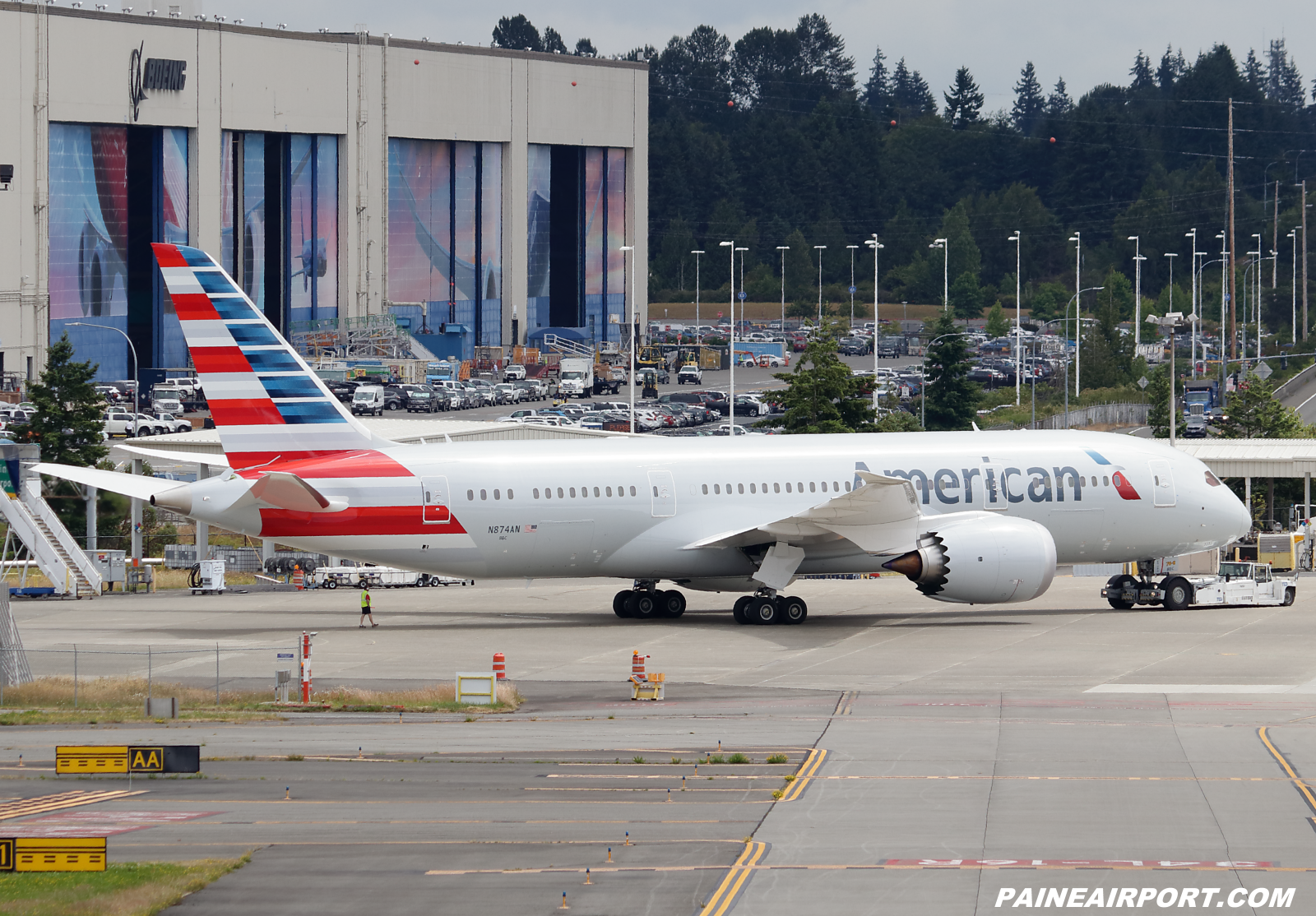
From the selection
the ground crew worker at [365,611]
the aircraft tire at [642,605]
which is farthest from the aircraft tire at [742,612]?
the ground crew worker at [365,611]

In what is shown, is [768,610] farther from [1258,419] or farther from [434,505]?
[1258,419]

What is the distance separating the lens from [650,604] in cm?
4475

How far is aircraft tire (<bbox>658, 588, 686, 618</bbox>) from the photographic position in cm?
4466

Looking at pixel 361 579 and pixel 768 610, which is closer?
pixel 768 610

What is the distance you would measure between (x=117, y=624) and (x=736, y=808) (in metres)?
26.8

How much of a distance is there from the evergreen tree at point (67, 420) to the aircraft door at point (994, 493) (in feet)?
139

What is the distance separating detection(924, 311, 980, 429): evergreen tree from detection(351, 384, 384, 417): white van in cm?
3796

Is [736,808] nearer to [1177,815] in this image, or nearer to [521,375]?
[1177,815]

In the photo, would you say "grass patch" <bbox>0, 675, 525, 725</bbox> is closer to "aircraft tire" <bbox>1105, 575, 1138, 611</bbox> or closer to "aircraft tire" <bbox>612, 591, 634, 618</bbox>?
"aircraft tire" <bbox>612, 591, 634, 618</bbox>

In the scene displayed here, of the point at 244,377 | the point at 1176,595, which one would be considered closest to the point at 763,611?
the point at 1176,595

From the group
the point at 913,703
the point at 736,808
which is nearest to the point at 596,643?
the point at 913,703

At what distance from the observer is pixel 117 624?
4441 cm

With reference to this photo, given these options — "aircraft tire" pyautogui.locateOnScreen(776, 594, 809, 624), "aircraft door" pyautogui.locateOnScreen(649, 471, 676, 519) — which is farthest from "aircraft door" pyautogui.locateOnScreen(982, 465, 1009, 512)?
"aircraft door" pyautogui.locateOnScreen(649, 471, 676, 519)

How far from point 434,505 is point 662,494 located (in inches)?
220
